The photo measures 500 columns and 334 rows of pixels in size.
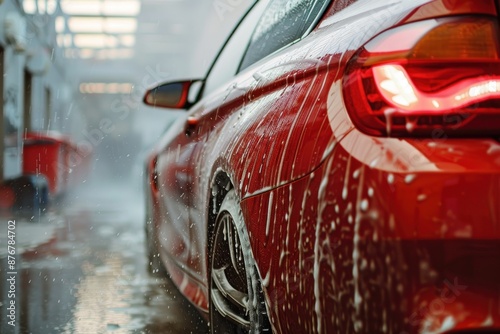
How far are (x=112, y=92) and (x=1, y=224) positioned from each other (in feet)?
94.2

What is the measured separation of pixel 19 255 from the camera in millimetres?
5527

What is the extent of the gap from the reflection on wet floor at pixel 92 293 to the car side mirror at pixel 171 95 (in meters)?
1.09

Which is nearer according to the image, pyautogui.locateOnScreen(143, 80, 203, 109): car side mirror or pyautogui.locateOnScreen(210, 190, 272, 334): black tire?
pyautogui.locateOnScreen(210, 190, 272, 334): black tire

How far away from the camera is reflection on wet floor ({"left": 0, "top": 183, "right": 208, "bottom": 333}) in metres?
3.34

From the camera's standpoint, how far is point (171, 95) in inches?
148

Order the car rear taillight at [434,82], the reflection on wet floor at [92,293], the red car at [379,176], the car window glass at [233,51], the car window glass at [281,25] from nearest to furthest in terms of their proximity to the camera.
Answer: the red car at [379,176]
the car rear taillight at [434,82]
the car window glass at [281,25]
the car window glass at [233,51]
the reflection on wet floor at [92,293]

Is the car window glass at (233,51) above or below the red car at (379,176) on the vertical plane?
above

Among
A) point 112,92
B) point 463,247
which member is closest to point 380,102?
point 463,247

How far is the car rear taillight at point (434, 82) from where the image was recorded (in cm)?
141

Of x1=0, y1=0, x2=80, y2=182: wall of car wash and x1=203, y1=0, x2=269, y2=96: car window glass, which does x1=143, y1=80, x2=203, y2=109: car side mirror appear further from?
x1=0, y1=0, x2=80, y2=182: wall of car wash

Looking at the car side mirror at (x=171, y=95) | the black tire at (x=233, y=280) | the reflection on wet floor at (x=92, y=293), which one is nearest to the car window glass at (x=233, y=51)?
the car side mirror at (x=171, y=95)

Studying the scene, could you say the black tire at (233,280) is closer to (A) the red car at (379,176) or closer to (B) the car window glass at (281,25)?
(A) the red car at (379,176)

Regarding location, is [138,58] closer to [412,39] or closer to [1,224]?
[1,224]

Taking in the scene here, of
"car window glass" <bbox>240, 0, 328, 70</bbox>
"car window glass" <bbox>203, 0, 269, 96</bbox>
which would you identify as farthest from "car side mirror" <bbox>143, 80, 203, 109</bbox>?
"car window glass" <bbox>240, 0, 328, 70</bbox>
